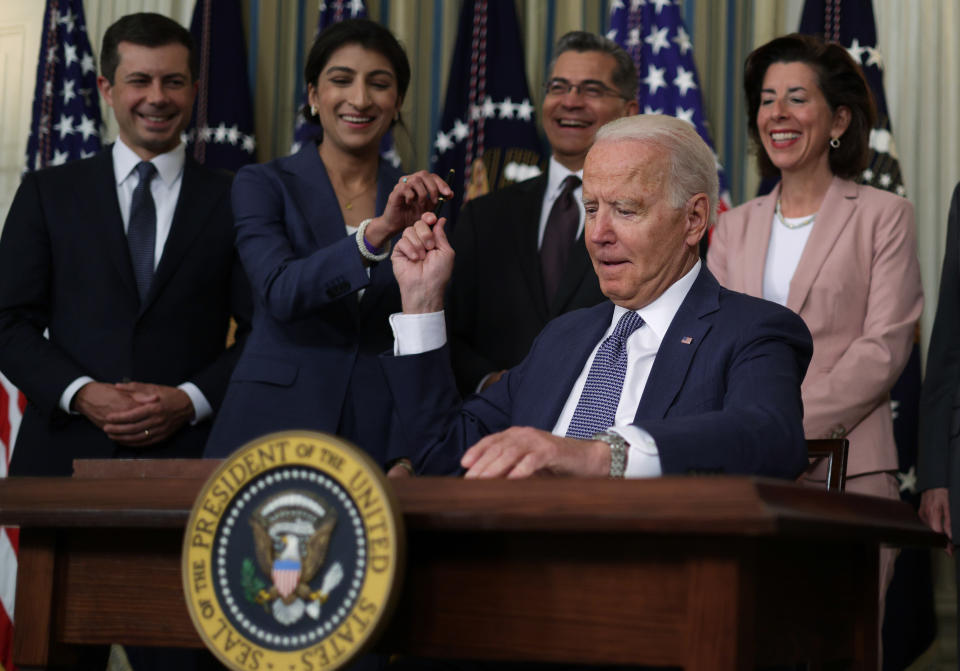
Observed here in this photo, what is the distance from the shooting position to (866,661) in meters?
1.68

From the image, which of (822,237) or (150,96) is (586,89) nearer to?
(822,237)

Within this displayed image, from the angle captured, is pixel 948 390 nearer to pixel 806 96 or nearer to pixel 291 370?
pixel 806 96

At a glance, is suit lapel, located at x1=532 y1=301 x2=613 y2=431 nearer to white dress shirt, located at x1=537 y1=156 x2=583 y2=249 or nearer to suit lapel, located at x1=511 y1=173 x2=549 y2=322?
suit lapel, located at x1=511 y1=173 x2=549 y2=322

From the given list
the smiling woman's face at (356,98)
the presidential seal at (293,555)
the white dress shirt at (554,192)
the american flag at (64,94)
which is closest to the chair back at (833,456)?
the presidential seal at (293,555)

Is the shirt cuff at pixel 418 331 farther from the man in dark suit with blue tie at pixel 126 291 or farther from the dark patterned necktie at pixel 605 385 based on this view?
the man in dark suit with blue tie at pixel 126 291

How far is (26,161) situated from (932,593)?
3.67m

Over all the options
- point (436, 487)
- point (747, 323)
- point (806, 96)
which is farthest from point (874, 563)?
point (806, 96)

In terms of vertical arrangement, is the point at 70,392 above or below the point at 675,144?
below

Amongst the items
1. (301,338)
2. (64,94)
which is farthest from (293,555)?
(64,94)

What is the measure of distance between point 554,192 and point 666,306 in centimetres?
145

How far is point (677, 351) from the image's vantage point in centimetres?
204

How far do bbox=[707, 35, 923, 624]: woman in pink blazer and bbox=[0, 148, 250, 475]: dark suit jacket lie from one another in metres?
1.39

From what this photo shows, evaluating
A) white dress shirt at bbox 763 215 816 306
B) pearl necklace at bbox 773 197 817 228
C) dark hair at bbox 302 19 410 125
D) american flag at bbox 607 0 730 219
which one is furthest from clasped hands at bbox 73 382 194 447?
american flag at bbox 607 0 730 219

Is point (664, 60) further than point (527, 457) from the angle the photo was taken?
Yes
